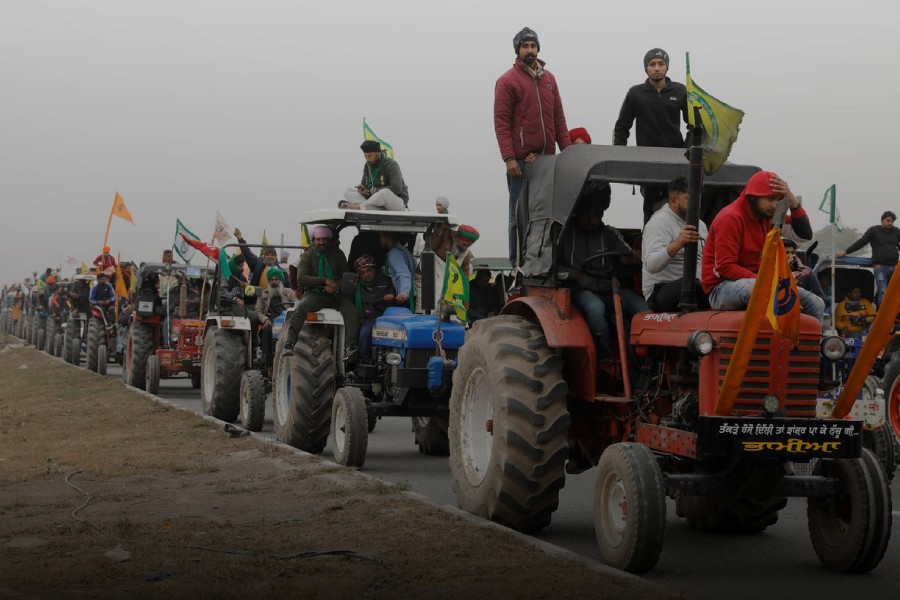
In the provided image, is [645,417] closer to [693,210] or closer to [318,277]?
[693,210]

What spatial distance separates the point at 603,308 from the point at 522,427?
0.96m

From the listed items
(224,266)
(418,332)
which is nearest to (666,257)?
(418,332)

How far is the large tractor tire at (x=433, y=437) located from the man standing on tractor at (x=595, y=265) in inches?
215

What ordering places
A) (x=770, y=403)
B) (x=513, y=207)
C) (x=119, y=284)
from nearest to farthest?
(x=770, y=403) → (x=513, y=207) → (x=119, y=284)

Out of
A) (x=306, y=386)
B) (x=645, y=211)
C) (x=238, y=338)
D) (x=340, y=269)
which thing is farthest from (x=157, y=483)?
(x=238, y=338)

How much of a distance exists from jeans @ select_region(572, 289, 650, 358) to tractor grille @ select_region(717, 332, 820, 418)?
1.40 metres

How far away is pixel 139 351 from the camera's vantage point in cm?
2411

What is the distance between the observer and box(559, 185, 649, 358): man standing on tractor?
8907mm

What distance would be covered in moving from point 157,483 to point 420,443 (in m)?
4.03

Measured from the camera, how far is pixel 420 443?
48.4 ft

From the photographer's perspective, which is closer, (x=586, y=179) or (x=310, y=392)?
(x=586, y=179)

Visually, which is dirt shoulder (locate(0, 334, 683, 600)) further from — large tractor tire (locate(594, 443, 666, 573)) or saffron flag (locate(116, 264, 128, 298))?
saffron flag (locate(116, 264, 128, 298))

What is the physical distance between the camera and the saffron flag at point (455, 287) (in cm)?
1292

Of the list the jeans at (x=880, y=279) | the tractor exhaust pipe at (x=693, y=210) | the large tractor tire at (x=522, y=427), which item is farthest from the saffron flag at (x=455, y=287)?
the jeans at (x=880, y=279)
